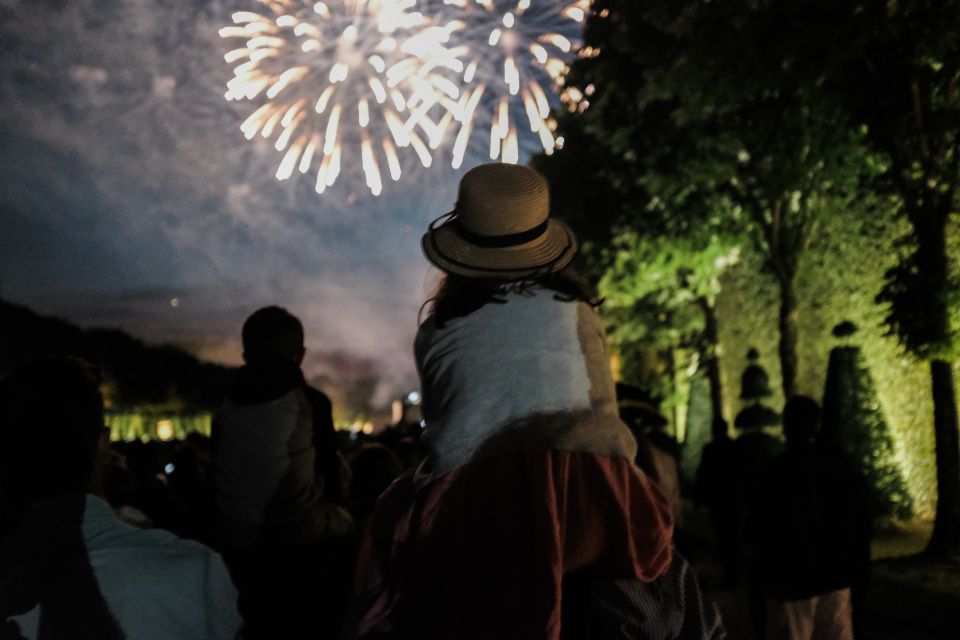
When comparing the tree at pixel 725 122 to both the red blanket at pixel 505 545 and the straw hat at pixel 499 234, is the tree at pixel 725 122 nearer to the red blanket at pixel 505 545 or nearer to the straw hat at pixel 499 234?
the straw hat at pixel 499 234

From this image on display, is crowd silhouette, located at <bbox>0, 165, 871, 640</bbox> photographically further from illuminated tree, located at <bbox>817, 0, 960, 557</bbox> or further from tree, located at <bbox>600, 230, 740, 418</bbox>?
tree, located at <bbox>600, 230, 740, 418</bbox>

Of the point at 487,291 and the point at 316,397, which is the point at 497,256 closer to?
the point at 487,291

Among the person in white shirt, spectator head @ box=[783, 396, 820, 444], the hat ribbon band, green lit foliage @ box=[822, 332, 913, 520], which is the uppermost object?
green lit foliage @ box=[822, 332, 913, 520]

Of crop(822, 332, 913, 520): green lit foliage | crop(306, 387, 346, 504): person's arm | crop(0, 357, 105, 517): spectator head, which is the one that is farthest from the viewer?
crop(822, 332, 913, 520): green lit foliage

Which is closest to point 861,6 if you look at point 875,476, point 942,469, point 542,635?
point 942,469

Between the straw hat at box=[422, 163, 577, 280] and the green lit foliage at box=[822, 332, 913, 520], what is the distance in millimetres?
12214

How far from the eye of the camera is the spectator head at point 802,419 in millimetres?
5059

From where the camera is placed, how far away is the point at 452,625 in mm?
1934

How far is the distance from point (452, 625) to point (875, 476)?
13.6m

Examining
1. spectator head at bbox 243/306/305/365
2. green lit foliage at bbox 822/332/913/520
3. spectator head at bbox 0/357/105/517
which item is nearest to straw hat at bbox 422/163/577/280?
spectator head at bbox 0/357/105/517

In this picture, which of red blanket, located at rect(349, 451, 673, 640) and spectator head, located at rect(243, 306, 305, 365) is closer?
red blanket, located at rect(349, 451, 673, 640)

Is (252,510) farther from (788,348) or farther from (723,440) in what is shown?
(788,348)

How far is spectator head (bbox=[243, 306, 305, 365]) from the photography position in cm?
369

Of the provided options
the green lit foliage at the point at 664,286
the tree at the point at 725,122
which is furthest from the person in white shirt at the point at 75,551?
the green lit foliage at the point at 664,286
